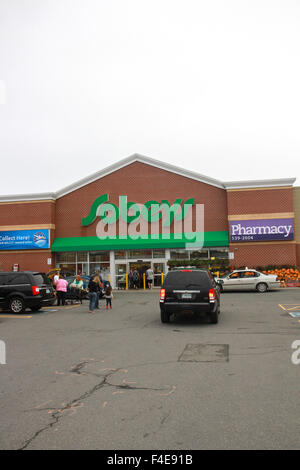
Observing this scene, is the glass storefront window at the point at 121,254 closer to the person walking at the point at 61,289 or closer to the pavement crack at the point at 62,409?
the person walking at the point at 61,289

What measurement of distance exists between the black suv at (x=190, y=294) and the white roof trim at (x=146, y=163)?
67.6ft

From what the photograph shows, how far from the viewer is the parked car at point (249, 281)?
25109 millimetres

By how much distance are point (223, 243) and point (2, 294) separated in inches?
761

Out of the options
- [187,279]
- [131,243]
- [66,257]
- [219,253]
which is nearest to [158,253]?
[131,243]

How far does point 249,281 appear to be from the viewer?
82.7 feet

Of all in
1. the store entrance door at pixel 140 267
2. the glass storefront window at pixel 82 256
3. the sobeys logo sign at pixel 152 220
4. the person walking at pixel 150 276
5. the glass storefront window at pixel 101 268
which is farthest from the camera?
the glass storefront window at pixel 82 256

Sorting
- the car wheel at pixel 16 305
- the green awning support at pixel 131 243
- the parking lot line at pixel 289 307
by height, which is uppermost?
the green awning support at pixel 131 243

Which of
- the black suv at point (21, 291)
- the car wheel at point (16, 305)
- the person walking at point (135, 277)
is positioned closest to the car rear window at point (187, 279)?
the black suv at point (21, 291)

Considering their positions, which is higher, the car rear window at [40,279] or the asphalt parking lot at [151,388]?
the car rear window at [40,279]

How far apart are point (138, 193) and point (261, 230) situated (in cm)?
1055

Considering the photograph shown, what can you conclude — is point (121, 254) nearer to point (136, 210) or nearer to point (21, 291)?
point (136, 210)

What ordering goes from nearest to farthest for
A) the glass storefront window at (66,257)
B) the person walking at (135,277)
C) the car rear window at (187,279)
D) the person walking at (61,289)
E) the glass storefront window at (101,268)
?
1. the car rear window at (187,279)
2. the person walking at (61,289)
3. the person walking at (135,277)
4. the glass storefront window at (101,268)
5. the glass storefront window at (66,257)

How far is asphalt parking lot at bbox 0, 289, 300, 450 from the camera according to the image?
14.6ft

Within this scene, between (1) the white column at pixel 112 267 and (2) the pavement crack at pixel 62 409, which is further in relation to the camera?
(1) the white column at pixel 112 267
